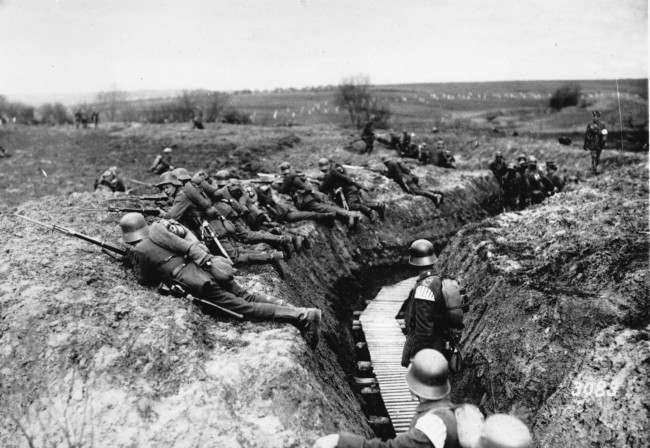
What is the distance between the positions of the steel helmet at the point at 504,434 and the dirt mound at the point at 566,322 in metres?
1.76

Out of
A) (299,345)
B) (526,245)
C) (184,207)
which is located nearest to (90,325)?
(299,345)

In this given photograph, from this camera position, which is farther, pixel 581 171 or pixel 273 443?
pixel 581 171

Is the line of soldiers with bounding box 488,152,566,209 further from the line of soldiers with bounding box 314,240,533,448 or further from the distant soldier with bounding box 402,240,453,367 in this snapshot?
the line of soldiers with bounding box 314,240,533,448

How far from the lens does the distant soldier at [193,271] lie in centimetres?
498

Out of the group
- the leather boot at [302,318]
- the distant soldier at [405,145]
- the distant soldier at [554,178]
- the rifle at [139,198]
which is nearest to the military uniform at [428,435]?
the leather boot at [302,318]

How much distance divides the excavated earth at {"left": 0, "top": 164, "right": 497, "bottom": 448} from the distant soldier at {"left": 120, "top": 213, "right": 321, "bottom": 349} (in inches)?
7.6

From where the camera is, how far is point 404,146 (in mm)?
19234

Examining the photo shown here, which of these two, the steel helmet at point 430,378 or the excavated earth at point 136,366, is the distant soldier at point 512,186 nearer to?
the excavated earth at point 136,366

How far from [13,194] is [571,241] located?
15.5 metres

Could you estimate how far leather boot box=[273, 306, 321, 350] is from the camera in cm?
517

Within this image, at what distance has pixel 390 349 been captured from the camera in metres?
7.21

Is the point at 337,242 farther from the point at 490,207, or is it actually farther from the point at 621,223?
the point at 490,207

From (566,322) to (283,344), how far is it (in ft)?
9.29

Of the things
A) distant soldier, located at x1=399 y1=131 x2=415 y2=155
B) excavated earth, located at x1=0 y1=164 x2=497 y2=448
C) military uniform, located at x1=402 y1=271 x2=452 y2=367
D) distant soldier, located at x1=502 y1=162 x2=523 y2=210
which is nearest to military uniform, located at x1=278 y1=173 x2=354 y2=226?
excavated earth, located at x1=0 y1=164 x2=497 y2=448
